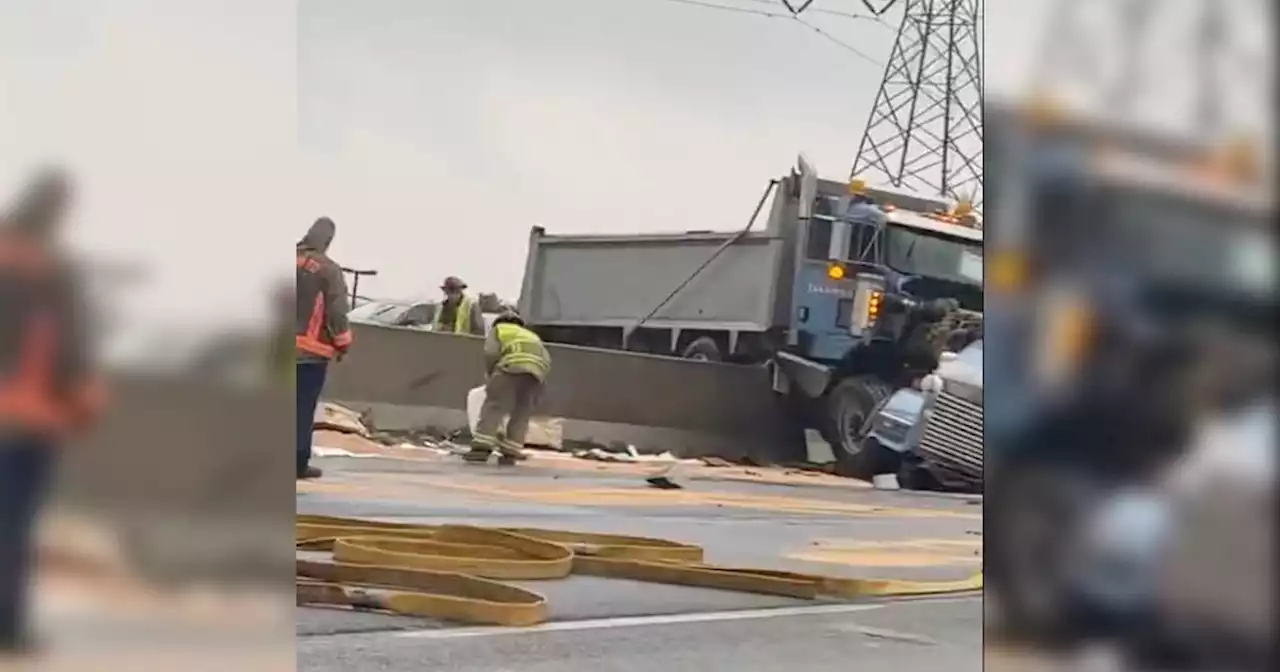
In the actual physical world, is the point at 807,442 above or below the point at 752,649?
above

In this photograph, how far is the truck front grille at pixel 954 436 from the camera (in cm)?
171

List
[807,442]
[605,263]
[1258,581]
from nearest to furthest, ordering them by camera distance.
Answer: [1258,581] < [605,263] < [807,442]

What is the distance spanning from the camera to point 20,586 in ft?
3.11

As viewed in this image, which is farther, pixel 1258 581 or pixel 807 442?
pixel 807 442

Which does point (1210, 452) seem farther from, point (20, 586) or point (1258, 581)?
point (20, 586)

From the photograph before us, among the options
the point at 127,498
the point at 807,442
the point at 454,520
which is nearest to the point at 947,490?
the point at 807,442

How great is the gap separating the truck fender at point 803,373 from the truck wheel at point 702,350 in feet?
0.34

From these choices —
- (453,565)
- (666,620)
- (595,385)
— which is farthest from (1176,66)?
(453,565)

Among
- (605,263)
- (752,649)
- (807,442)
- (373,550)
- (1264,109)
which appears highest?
(1264,109)

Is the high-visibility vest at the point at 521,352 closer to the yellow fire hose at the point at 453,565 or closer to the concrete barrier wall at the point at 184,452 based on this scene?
the yellow fire hose at the point at 453,565

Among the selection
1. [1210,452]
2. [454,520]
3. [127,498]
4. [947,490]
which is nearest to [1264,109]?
[1210,452]

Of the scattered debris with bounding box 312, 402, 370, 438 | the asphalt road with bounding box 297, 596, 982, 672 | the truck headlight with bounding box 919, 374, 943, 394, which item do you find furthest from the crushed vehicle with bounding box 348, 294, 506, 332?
the truck headlight with bounding box 919, 374, 943, 394

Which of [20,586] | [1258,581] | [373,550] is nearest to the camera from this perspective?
[20,586]

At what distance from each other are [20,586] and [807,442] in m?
1.07
